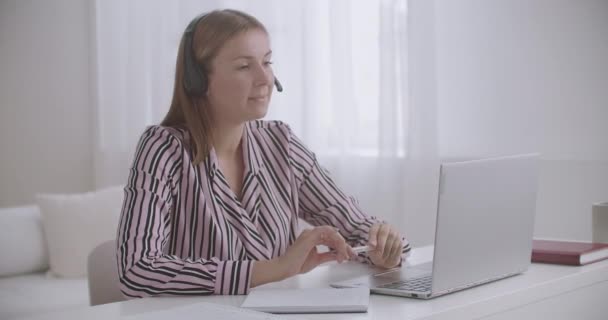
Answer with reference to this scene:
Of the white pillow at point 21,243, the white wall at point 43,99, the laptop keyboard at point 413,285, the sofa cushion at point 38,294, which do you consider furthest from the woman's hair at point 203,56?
the white wall at point 43,99

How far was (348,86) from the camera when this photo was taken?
3672 mm

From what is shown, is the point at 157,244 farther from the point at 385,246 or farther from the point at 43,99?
the point at 43,99

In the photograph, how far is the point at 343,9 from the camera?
3.67 meters

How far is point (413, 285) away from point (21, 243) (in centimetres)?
241

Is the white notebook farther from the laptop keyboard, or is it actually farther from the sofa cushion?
the sofa cushion

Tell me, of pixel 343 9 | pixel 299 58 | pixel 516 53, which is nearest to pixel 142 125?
pixel 299 58

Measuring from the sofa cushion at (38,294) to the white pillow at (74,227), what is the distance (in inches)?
2.8

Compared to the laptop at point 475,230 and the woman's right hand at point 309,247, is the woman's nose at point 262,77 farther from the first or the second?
the laptop at point 475,230

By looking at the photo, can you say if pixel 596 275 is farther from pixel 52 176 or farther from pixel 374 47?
pixel 52 176

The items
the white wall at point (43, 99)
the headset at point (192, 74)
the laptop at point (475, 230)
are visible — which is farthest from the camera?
the white wall at point (43, 99)

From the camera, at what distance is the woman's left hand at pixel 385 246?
1592mm

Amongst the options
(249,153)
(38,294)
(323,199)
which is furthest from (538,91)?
(38,294)

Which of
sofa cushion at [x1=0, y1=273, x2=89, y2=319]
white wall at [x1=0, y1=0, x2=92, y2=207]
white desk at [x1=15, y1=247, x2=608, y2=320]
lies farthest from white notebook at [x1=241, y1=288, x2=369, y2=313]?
white wall at [x1=0, y1=0, x2=92, y2=207]

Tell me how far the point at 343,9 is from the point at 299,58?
338 mm
